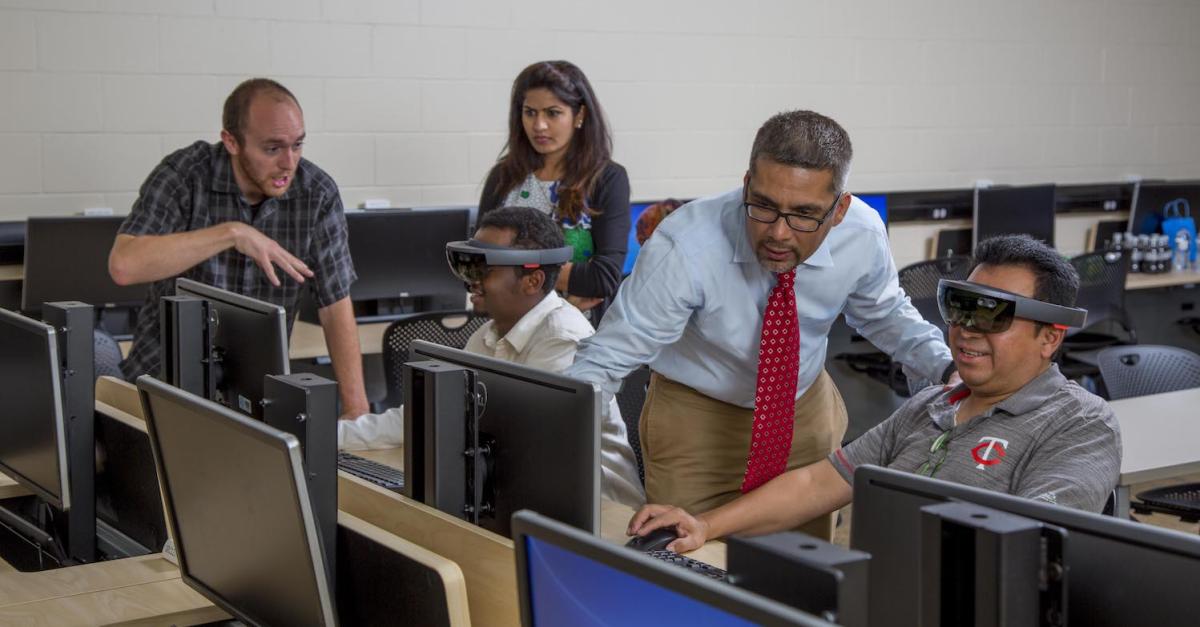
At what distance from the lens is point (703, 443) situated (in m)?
2.68

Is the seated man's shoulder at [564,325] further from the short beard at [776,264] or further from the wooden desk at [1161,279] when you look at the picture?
the wooden desk at [1161,279]

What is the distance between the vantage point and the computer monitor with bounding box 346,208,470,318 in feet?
15.4

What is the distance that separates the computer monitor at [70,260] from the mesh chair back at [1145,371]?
3.03 m

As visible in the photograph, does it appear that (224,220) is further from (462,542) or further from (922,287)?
(922,287)

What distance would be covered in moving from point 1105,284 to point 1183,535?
4810mm

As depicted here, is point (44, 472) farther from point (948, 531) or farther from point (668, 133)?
point (668, 133)

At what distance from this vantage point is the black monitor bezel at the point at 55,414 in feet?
7.33

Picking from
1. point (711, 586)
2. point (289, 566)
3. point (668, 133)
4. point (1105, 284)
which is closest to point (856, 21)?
point (668, 133)

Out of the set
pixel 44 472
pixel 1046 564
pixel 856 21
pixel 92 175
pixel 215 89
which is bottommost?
pixel 44 472

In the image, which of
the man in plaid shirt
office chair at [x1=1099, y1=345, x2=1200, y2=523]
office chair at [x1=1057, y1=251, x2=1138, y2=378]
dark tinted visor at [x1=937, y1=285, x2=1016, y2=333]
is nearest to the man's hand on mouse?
dark tinted visor at [x1=937, y1=285, x2=1016, y2=333]

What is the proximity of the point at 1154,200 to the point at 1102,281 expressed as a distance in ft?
3.80

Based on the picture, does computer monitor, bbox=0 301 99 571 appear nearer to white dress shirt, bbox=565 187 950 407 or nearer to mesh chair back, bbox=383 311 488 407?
white dress shirt, bbox=565 187 950 407

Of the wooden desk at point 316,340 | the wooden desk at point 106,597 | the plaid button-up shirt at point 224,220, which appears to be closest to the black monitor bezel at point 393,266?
the wooden desk at point 316,340

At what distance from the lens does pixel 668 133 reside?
18.8 ft
